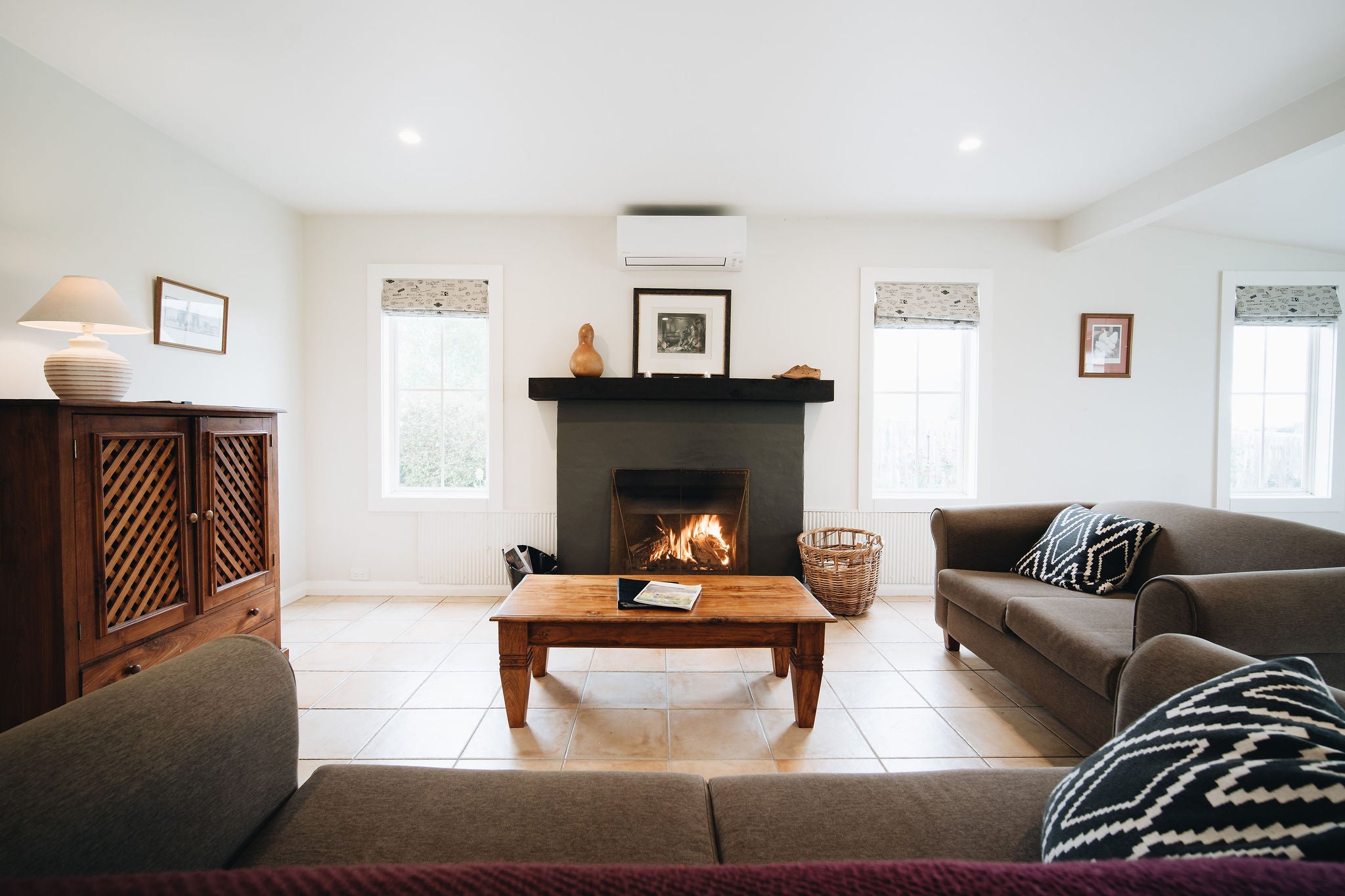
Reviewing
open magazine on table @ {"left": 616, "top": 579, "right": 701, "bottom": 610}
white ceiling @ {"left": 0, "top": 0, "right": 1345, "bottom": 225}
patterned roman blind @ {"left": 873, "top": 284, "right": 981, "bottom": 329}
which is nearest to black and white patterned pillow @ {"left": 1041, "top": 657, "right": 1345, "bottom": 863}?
open magazine on table @ {"left": 616, "top": 579, "right": 701, "bottom": 610}

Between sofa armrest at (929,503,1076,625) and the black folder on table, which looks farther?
sofa armrest at (929,503,1076,625)

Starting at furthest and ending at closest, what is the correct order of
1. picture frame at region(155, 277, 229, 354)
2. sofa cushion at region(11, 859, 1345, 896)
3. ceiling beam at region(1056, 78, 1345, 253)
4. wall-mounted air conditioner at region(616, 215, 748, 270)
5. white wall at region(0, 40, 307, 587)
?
wall-mounted air conditioner at region(616, 215, 748, 270) → picture frame at region(155, 277, 229, 354) → ceiling beam at region(1056, 78, 1345, 253) → white wall at region(0, 40, 307, 587) → sofa cushion at region(11, 859, 1345, 896)

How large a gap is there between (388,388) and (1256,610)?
425 centimetres

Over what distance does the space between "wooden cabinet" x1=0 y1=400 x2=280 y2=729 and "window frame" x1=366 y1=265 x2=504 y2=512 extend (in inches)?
52.9

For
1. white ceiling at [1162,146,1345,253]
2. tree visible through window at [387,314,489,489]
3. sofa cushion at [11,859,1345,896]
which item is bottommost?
sofa cushion at [11,859,1345,896]

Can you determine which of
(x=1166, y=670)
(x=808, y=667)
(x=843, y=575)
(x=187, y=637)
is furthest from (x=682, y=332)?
(x=1166, y=670)

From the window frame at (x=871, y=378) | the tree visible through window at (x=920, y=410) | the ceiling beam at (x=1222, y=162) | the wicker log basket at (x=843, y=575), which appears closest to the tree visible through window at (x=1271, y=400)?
the ceiling beam at (x=1222, y=162)

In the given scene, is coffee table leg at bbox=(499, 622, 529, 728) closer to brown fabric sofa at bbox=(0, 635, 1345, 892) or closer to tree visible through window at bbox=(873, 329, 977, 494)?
brown fabric sofa at bbox=(0, 635, 1345, 892)

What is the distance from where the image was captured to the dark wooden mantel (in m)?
3.35

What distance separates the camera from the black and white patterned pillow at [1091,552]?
2217 mm

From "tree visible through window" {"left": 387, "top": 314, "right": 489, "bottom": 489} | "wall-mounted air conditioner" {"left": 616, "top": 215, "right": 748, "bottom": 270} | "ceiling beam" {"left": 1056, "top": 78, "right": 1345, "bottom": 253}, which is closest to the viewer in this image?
"ceiling beam" {"left": 1056, "top": 78, "right": 1345, "bottom": 253}

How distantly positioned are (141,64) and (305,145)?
2.13 feet

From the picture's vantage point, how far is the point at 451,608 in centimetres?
332

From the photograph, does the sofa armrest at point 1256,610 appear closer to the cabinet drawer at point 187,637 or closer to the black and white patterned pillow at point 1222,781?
the black and white patterned pillow at point 1222,781
